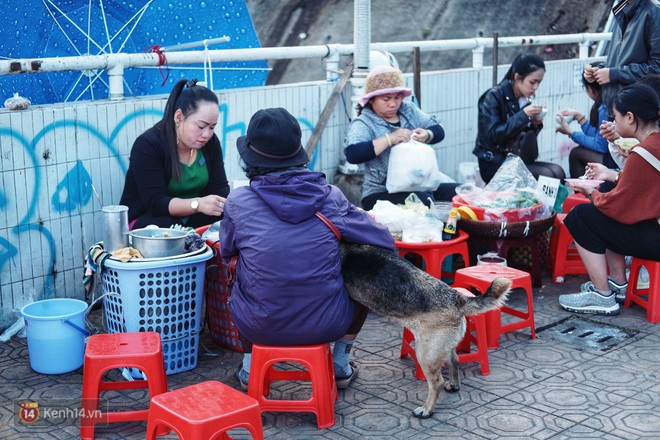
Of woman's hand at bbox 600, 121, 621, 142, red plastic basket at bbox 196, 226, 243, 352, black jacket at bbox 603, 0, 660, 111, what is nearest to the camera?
red plastic basket at bbox 196, 226, 243, 352

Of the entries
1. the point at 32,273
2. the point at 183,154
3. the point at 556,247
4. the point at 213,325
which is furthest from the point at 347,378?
the point at 556,247

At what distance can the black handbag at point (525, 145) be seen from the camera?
6.98 meters

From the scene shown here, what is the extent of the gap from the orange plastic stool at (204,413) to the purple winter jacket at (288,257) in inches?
20.9

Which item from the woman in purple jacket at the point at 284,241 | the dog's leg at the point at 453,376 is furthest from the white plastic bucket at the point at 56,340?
the dog's leg at the point at 453,376

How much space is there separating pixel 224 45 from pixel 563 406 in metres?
6.00

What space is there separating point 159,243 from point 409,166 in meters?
2.18

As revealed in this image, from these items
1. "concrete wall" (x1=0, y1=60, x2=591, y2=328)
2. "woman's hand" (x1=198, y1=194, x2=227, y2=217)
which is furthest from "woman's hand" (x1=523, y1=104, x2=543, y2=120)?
"woman's hand" (x1=198, y1=194, x2=227, y2=217)

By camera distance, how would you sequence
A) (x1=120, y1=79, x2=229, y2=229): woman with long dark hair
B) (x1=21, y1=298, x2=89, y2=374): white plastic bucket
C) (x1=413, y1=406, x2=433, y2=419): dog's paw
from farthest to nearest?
(x1=120, y1=79, x2=229, y2=229): woman with long dark hair < (x1=21, y1=298, x2=89, y2=374): white plastic bucket < (x1=413, y1=406, x2=433, y2=419): dog's paw

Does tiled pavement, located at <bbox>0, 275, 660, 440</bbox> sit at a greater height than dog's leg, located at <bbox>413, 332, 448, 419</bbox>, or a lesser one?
lesser

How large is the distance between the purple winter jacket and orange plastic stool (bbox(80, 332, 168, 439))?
1.51ft

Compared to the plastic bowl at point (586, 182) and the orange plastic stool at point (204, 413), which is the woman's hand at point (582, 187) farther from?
the orange plastic stool at point (204, 413)

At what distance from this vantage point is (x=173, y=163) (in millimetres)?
4973

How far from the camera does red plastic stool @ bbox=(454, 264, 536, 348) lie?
4914 millimetres

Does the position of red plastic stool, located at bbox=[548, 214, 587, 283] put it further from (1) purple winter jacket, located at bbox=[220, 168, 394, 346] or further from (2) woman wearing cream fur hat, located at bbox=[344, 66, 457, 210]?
(1) purple winter jacket, located at bbox=[220, 168, 394, 346]
